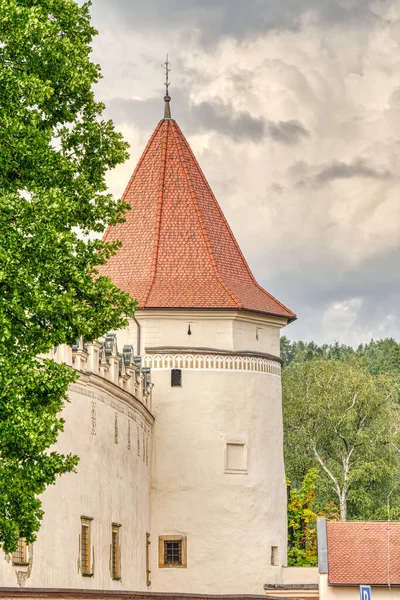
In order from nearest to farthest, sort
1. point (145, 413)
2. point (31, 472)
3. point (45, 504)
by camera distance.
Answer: point (31, 472), point (45, 504), point (145, 413)

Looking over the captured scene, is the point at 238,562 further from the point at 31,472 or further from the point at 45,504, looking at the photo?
the point at 31,472

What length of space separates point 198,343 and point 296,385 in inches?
1060

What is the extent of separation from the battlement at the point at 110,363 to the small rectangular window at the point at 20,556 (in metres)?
3.44

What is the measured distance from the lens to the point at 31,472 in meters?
18.3

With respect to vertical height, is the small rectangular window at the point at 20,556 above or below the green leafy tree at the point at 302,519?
below

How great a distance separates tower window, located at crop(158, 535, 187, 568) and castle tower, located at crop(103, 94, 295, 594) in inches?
1.2

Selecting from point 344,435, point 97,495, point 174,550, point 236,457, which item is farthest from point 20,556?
point 344,435

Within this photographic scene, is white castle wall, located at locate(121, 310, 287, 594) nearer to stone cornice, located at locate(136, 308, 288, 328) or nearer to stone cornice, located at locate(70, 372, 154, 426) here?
stone cornice, located at locate(136, 308, 288, 328)

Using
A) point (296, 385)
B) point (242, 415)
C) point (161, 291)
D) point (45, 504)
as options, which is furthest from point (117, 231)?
point (296, 385)

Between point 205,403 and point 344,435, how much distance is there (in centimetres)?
2507

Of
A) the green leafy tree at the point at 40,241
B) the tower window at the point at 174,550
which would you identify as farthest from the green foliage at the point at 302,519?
the green leafy tree at the point at 40,241

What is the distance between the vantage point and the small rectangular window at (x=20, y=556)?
24.5m

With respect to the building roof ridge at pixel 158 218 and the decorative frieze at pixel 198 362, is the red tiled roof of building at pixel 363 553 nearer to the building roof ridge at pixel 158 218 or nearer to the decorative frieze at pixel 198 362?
the decorative frieze at pixel 198 362

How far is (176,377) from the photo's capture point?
43.6 meters
